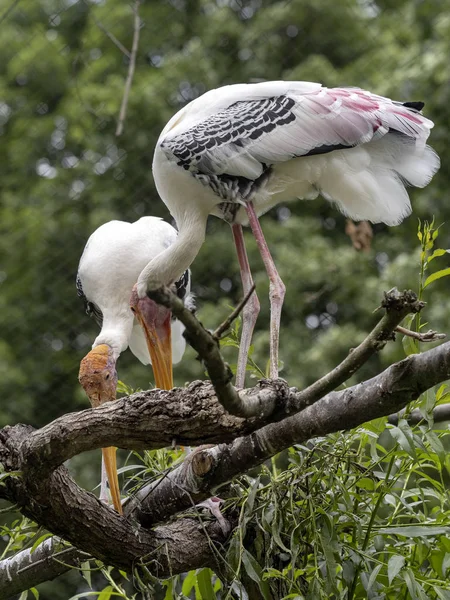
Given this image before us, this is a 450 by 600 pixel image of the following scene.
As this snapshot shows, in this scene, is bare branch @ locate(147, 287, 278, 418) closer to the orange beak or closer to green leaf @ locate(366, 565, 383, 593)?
green leaf @ locate(366, 565, 383, 593)

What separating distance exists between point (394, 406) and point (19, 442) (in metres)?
0.62

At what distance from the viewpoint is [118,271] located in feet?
10.2

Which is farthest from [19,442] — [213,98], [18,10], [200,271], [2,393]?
[18,10]

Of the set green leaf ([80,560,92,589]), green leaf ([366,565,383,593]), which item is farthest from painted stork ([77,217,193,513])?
green leaf ([366,565,383,593])

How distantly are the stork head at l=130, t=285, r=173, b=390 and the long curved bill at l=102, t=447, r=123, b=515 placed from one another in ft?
0.81

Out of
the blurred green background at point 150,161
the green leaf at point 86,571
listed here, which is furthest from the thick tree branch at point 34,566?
the blurred green background at point 150,161

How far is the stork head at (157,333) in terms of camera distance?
8.71 ft

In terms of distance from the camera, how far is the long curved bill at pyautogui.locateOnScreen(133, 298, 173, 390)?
2662 millimetres

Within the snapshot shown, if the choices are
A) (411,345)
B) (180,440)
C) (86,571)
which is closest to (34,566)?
(86,571)

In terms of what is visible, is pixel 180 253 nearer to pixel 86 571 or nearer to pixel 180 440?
pixel 86 571

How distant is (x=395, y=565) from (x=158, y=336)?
112 cm

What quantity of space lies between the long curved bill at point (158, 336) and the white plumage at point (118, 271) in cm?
32

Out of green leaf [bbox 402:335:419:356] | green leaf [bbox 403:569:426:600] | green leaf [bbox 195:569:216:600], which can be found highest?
green leaf [bbox 402:335:419:356]

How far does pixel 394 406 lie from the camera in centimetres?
151
